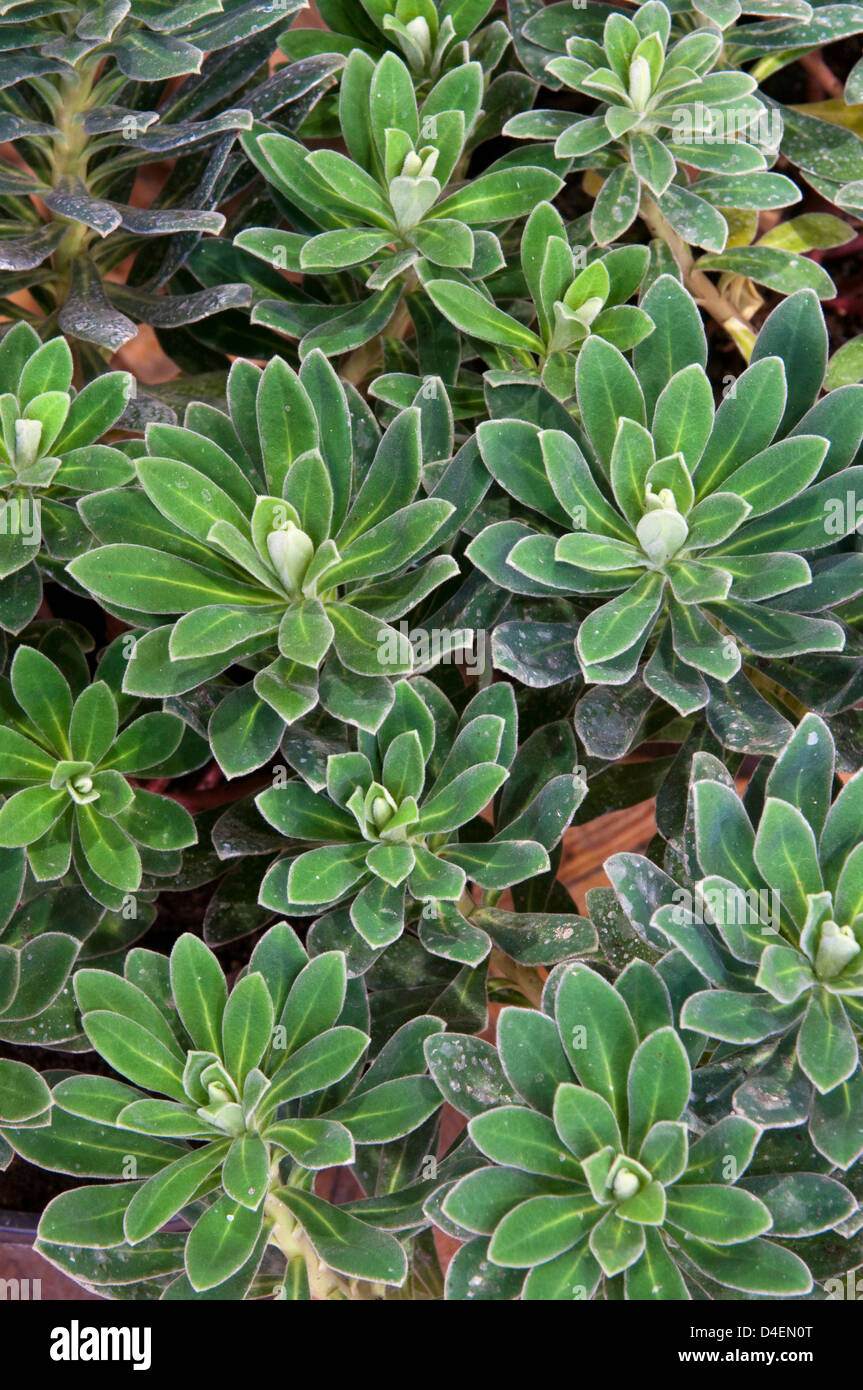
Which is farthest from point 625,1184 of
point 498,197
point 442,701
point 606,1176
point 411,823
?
point 498,197

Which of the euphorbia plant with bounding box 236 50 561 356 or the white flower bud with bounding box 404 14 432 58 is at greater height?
the white flower bud with bounding box 404 14 432 58

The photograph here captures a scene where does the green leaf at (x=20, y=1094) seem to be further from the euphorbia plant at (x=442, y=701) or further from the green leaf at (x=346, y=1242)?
Answer: the green leaf at (x=346, y=1242)

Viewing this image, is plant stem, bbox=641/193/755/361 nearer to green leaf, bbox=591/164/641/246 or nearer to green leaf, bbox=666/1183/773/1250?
green leaf, bbox=591/164/641/246

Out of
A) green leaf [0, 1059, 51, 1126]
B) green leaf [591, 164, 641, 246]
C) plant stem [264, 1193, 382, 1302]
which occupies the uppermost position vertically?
green leaf [591, 164, 641, 246]

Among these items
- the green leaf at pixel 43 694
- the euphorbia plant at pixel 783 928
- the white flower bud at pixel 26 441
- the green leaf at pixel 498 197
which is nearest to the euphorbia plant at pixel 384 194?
the green leaf at pixel 498 197

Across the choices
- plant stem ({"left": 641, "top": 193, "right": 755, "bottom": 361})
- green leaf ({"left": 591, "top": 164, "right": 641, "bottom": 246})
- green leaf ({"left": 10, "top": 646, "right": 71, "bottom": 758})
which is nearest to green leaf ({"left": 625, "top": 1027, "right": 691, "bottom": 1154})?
green leaf ({"left": 10, "top": 646, "right": 71, "bottom": 758})

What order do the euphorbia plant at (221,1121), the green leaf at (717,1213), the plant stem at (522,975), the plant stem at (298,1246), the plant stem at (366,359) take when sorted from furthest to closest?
the plant stem at (366,359) < the plant stem at (522,975) < the plant stem at (298,1246) < the euphorbia plant at (221,1121) < the green leaf at (717,1213)

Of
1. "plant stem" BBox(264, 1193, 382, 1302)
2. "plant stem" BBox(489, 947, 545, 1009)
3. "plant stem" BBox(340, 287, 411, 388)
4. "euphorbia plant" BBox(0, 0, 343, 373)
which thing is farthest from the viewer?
"plant stem" BBox(340, 287, 411, 388)

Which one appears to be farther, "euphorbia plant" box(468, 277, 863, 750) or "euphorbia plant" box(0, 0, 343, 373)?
"euphorbia plant" box(0, 0, 343, 373)
